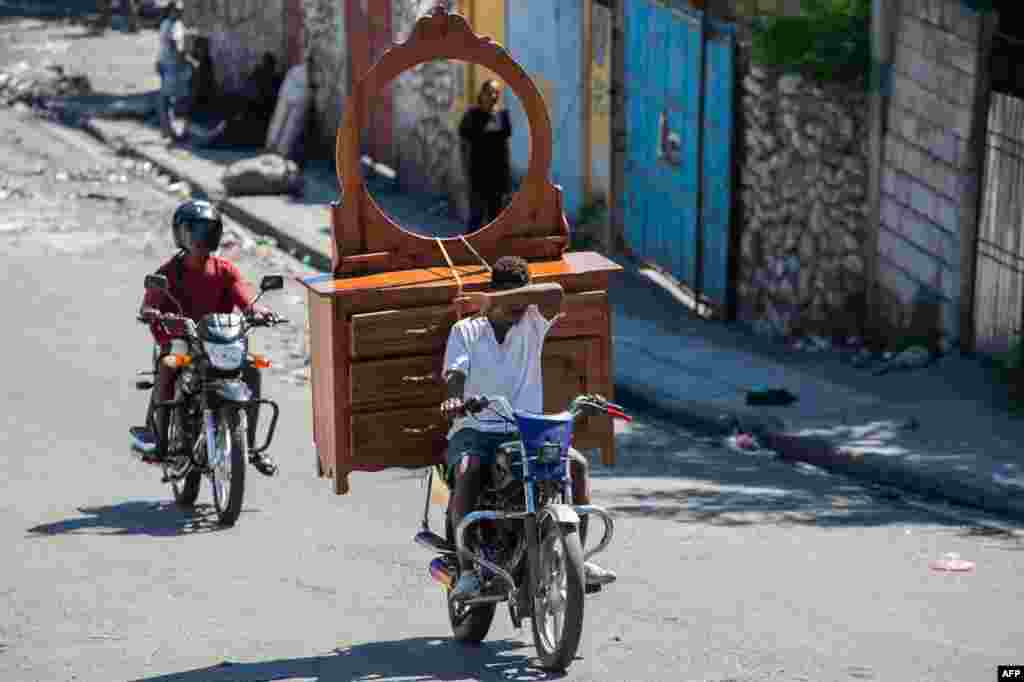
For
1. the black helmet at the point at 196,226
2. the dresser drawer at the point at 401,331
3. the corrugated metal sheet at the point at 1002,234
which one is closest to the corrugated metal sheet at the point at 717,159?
the corrugated metal sheet at the point at 1002,234

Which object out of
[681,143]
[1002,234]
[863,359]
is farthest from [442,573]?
[681,143]

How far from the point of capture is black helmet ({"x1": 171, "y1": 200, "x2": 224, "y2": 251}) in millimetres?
10516

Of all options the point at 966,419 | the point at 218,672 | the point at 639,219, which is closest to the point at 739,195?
the point at 639,219

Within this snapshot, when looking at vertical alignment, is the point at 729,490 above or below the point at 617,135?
below

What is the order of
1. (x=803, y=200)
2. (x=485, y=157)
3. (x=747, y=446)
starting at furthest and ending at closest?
(x=485, y=157)
(x=803, y=200)
(x=747, y=446)

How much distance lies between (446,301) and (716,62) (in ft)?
27.6

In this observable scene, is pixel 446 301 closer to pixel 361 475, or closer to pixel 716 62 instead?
pixel 361 475

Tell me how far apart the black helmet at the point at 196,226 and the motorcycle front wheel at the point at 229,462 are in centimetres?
90

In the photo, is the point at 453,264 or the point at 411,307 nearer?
the point at 411,307

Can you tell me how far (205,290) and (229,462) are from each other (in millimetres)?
974

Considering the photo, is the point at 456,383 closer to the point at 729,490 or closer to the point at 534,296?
the point at 534,296

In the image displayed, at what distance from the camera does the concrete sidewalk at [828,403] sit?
38.4ft

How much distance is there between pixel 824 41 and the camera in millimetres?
15242

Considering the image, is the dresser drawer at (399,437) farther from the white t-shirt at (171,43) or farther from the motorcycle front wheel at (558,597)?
the white t-shirt at (171,43)
